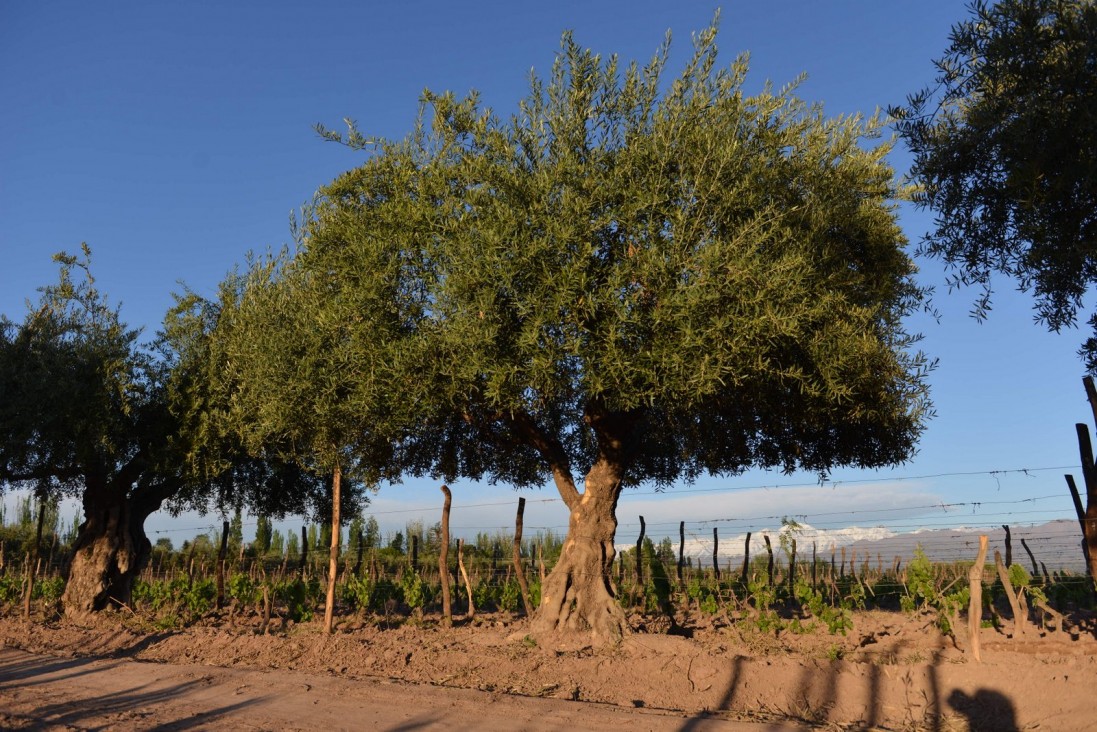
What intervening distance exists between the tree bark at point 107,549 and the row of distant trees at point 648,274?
7021 millimetres

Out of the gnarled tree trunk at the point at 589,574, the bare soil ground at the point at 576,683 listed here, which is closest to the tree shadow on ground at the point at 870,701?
the bare soil ground at the point at 576,683

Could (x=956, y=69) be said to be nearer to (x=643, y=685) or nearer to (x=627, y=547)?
(x=643, y=685)

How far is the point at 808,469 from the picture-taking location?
1764 centimetres

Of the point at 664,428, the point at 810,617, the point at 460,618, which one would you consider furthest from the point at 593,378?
the point at 460,618

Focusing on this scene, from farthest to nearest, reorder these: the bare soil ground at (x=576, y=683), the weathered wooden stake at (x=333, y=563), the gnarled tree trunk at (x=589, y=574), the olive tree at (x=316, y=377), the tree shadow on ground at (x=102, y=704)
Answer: the weathered wooden stake at (x=333, y=563), the gnarled tree trunk at (x=589, y=574), the olive tree at (x=316, y=377), the bare soil ground at (x=576, y=683), the tree shadow on ground at (x=102, y=704)

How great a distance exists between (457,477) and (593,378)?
25.7 feet

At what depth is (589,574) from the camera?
49.0ft

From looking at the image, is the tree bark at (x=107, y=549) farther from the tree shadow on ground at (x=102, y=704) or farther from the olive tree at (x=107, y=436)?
the tree shadow on ground at (x=102, y=704)

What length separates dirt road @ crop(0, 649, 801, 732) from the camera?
388 inches

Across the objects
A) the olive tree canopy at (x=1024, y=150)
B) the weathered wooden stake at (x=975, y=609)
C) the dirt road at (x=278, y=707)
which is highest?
the olive tree canopy at (x=1024, y=150)

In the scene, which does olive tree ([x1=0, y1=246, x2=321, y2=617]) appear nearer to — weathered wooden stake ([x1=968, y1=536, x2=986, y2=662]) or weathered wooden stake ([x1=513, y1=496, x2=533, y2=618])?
weathered wooden stake ([x1=513, y1=496, x2=533, y2=618])

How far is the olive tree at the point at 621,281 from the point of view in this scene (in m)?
12.2

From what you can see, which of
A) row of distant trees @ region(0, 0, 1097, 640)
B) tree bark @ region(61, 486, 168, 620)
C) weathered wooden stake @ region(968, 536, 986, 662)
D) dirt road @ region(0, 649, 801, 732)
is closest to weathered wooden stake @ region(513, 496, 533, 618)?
row of distant trees @ region(0, 0, 1097, 640)

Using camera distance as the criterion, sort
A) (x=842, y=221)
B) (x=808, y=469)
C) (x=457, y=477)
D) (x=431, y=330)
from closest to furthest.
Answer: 1. (x=431, y=330)
2. (x=842, y=221)
3. (x=808, y=469)
4. (x=457, y=477)
